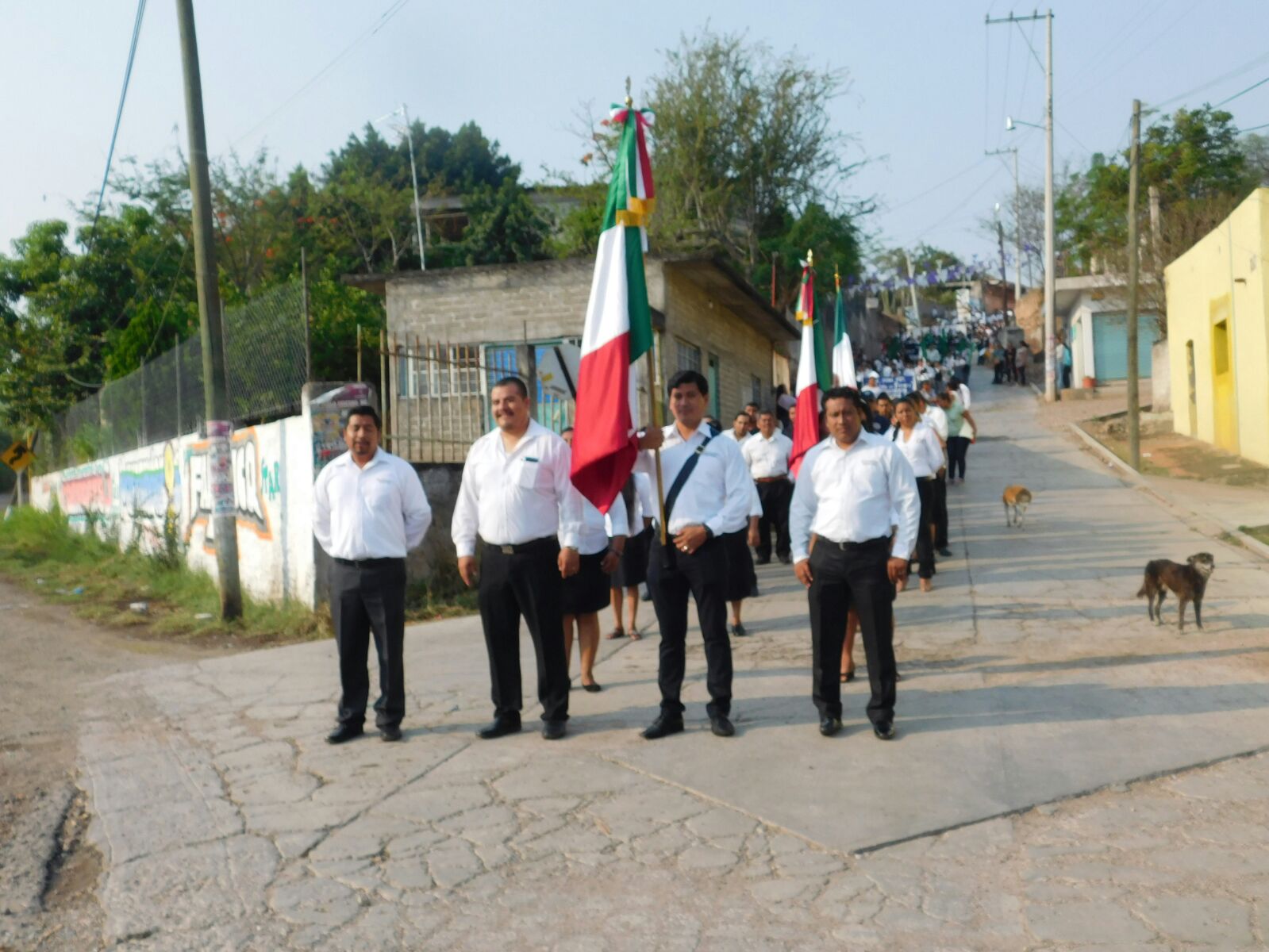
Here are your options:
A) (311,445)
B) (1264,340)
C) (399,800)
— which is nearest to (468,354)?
(311,445)

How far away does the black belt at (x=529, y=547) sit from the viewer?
623cm

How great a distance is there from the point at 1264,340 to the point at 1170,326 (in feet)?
25.1

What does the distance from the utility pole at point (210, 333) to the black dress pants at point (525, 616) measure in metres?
5.74

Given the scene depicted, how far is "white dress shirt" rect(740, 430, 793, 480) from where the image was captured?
12.3m

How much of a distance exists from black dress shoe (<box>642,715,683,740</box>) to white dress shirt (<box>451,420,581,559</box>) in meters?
1.00

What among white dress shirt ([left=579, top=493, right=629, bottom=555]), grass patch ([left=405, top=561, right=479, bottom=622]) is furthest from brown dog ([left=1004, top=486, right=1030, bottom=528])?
white dress shirt ([left=579, top=493, right=629, bottom=555])

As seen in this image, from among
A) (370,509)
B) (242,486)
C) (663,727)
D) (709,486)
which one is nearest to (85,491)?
(242,486)

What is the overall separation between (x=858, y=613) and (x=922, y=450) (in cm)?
523

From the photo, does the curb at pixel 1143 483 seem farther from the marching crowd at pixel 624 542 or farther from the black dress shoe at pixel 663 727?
the black dress shoe at pixel 663 727

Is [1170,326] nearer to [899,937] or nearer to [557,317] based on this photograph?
[557,317]

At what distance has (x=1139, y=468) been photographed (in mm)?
21234

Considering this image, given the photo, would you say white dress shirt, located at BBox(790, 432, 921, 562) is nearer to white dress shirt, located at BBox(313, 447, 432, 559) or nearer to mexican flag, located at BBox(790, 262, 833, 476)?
white dress shirt, located at BBox(313, 447, 432, 559)

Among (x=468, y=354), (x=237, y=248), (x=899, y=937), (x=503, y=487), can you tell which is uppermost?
(x=237, y=248)

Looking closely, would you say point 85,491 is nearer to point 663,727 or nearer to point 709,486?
point 663,727
